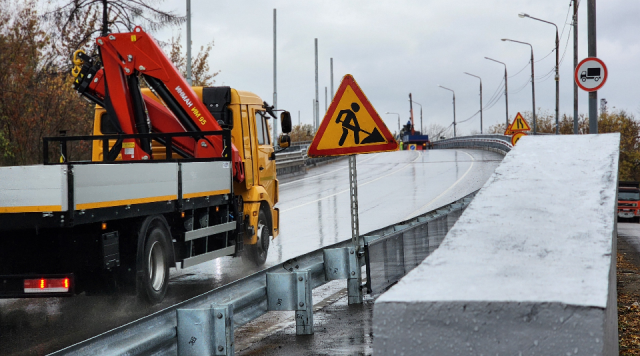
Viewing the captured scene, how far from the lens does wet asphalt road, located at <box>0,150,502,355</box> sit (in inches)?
280

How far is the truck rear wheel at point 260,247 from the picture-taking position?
35.9ft

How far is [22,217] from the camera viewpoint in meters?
6.34

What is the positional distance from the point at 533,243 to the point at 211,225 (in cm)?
682

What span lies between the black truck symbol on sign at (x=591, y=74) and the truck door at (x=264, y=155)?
680 cm

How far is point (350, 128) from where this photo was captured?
24.4 ft

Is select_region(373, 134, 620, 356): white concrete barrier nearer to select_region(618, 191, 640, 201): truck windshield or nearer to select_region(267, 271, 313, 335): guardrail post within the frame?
select_region(267, 271, 313, 335): guardrail post

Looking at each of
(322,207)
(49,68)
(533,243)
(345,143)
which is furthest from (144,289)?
(49,68)

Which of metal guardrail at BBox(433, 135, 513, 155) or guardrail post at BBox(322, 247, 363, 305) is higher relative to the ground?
metal guardrail at BBox(433, 135, 513, 155)

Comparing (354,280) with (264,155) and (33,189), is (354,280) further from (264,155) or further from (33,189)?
(264,155)

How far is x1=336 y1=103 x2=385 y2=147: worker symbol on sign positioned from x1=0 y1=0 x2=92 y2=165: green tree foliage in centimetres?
1621

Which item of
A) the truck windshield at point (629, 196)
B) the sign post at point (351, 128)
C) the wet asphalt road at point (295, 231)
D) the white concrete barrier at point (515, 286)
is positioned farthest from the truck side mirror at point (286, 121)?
the truck windshield at point (629, 196)

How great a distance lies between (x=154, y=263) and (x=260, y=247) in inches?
120

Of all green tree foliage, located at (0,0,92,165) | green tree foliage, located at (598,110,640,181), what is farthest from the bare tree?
green tree foliage, located at (598,110,640,181)

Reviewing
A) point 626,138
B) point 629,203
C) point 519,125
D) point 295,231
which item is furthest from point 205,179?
point 626,138
